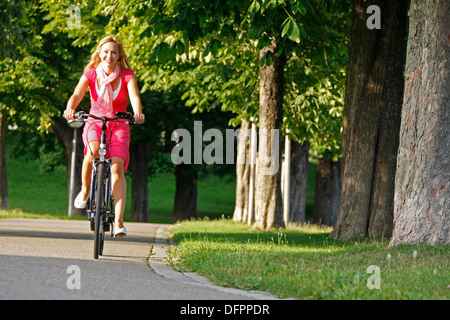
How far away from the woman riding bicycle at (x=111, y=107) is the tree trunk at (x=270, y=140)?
7230 mm

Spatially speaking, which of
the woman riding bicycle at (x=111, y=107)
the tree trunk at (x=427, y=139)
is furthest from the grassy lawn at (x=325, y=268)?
the woman riding bicycle at (x=111, y=107)

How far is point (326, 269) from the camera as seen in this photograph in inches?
297

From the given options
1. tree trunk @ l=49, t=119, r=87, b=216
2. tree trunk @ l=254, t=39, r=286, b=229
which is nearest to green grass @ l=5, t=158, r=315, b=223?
tree trunk @ l=49, t=119, r=87, b=216

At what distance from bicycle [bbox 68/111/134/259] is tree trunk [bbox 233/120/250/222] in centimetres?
1300

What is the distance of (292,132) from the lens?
65.3 ft

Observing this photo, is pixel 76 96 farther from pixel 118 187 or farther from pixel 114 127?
pixel 118 187

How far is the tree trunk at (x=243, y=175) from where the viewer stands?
71.7 feet

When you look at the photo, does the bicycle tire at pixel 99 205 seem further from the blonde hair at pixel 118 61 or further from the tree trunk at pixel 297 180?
the tree trunk at pixel 297 180

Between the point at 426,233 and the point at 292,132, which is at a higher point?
the point at 292,132

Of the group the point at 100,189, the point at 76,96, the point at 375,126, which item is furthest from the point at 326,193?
the point at 100,189

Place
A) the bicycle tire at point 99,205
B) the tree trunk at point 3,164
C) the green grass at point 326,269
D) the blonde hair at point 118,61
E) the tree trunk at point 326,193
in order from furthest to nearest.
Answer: the tree trunk at point 326,193, the tree trunk at point 3,164, the blonde hair at point 118,61, the bicycle tire at point 99,205, the green grass at point 326,269

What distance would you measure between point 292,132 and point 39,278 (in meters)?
13.5

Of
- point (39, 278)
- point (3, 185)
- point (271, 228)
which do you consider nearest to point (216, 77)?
point (271, 228)

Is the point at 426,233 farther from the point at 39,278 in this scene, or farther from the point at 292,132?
the point at 292,132
